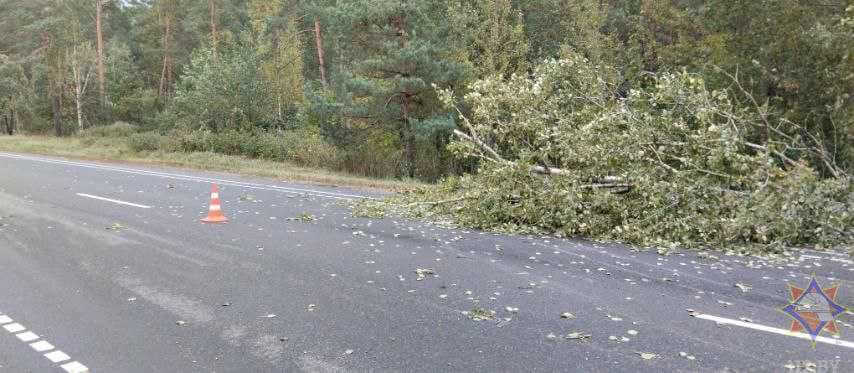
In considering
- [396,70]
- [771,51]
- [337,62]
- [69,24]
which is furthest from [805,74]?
[69,24]

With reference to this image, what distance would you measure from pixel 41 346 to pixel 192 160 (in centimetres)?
1906

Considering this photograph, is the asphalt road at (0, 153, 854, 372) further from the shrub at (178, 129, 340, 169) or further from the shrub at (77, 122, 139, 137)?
the shrub at (77, 122, 139, 137)

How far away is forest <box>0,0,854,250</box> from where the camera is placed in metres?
9.18

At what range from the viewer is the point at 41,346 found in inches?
183

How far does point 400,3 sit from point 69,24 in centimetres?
3085

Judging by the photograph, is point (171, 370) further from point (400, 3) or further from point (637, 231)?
point (400, 3)

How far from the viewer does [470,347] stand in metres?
4.67

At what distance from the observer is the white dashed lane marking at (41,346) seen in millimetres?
4297

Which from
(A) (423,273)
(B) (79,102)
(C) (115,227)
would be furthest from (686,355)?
(B) (79,102)

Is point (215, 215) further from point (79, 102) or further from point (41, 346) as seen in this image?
point (79, 102)

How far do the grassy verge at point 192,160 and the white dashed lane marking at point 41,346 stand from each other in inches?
425

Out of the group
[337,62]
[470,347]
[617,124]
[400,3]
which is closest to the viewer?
[470,347]

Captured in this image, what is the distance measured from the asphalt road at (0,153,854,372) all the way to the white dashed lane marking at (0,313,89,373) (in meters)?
0.02

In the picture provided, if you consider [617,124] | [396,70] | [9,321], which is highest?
[396,70]
